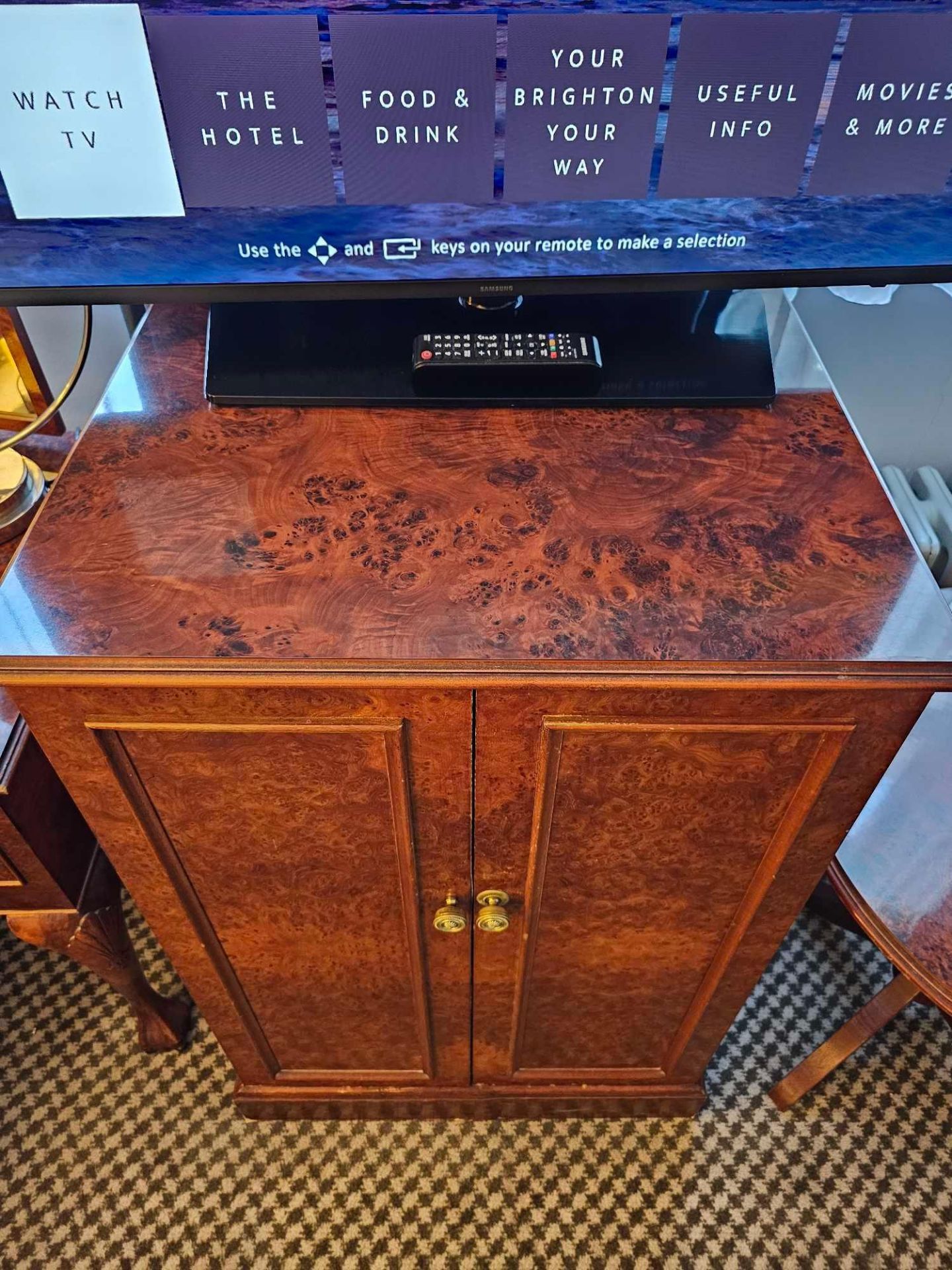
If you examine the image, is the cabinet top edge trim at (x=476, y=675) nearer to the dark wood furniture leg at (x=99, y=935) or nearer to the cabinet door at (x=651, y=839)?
the cabinet door at (x=651, y=839)

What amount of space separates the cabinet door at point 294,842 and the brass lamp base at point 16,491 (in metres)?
0.35

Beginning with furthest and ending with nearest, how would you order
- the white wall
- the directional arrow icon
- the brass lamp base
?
1. the white wall
2. the brass lamp base
3. the directional arrow icon

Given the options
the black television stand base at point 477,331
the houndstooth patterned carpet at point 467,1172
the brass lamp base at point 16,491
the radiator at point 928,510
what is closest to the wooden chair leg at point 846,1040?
the houndstooth patterned carpet at point 467,1172

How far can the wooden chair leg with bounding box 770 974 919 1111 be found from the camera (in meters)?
1.09

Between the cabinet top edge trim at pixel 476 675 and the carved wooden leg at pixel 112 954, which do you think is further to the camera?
the carved wooden leg at pixel 112 954

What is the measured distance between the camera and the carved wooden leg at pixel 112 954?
3.34 ft

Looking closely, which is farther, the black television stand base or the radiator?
the radiator

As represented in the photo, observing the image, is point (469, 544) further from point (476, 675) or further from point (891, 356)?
point (891, 356)

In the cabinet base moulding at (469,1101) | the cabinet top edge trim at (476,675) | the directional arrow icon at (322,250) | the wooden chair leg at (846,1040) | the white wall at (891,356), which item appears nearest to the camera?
the cabinet top edge trim at (476,675)

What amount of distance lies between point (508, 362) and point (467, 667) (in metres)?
0.32

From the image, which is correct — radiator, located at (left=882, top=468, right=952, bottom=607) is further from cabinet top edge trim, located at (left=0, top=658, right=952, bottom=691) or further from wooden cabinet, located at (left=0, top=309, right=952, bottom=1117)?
cabinet top edge trim, located at (left=0, top=658, right=952, bottom=691)

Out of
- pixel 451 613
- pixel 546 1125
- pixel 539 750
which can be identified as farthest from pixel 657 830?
pixel 546 1125

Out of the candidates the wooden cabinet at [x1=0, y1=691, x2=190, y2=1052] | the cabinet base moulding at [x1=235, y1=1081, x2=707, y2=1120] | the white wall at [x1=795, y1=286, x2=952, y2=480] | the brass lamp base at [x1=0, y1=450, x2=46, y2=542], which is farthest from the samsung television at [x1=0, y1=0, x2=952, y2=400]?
the cabinet base moulding at [x1=235, y1=1081, x2=707, y2=1120]

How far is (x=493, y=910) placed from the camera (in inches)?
33.7
